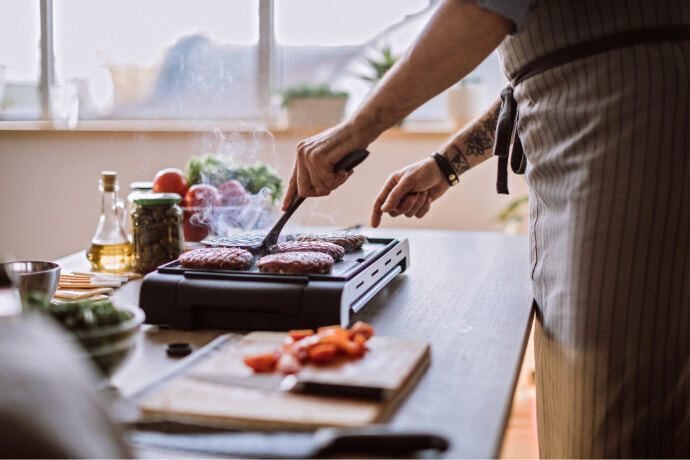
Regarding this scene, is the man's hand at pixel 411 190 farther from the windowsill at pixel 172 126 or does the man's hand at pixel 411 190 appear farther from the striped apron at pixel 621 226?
the windowsill at pixel 172 126

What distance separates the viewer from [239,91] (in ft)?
12.7

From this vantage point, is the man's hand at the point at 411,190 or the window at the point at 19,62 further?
the window at the point at 19,62

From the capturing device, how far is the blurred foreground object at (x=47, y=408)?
53 centimetres

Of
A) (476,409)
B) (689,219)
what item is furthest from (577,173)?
(476,409)

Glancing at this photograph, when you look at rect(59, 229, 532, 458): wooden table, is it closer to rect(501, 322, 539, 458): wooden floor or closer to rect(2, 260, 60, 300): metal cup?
rect(2, 260, 60, 300): metal cup

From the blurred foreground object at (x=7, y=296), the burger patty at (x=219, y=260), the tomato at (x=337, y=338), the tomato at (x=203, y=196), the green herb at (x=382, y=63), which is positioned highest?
the green herb at (x=382, y=63)

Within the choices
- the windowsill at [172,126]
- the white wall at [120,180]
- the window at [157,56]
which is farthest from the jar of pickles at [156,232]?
the window at [157,56]

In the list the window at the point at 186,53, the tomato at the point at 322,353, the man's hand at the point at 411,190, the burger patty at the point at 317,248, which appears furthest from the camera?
the window at the point at 186,53

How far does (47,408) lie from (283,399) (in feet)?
0.91

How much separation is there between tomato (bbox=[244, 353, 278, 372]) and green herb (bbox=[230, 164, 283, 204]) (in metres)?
1.22

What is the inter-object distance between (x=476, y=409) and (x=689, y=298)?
1.63 feet

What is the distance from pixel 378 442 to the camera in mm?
631

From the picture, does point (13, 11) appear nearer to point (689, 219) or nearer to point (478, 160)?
point (478, 160)

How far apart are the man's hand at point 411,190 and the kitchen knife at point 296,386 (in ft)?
2.51
